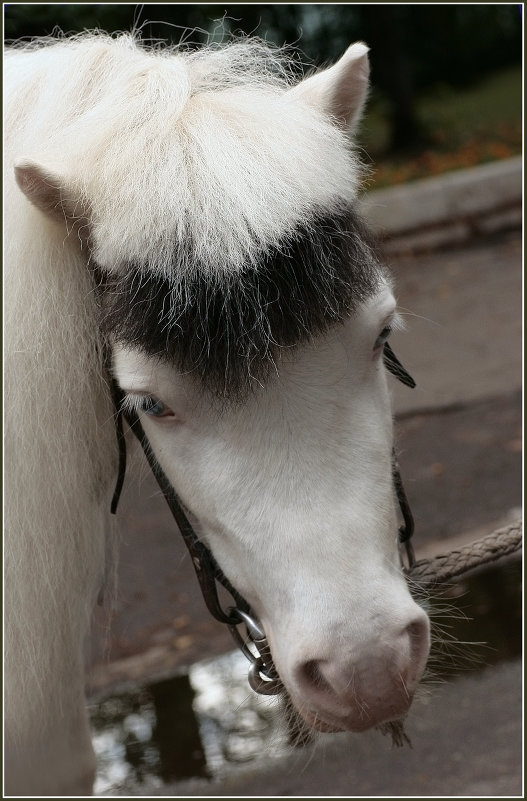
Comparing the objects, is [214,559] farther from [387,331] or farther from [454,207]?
[454,207]

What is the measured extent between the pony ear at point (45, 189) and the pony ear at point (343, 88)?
551mm

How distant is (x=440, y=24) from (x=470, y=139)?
690cm

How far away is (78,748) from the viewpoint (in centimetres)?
256

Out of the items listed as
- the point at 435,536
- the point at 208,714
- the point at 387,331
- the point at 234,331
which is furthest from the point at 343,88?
the point at 435,536

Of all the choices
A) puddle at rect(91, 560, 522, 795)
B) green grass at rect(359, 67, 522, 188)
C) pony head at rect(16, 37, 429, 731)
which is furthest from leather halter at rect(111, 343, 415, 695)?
green grass at rect(359, 67, 522, 188)

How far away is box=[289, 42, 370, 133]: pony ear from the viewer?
1954mm

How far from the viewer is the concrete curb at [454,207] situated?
9.73 meters

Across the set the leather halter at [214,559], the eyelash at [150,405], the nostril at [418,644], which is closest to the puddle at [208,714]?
the leather halter at [214,559]

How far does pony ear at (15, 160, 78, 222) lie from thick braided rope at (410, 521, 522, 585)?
3.90 ft

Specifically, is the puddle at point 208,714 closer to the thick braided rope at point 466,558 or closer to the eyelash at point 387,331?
the thick braided rope at point 466,558

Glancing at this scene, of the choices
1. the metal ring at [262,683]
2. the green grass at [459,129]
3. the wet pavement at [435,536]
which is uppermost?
the metal ring at [262,683]

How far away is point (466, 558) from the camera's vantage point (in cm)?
242

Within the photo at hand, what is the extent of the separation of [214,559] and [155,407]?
44 cm

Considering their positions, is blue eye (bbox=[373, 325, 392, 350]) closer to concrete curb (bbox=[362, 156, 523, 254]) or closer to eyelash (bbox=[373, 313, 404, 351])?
eyelash (bbox=[373, 313, 404, 351])
